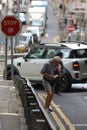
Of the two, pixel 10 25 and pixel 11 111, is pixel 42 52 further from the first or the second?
pixel 11 111

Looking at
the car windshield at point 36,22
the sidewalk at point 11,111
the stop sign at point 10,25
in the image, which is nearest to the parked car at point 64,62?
the stop sign at point 10,25

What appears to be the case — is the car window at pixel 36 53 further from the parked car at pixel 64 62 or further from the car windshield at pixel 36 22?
the car windshield at pixel 36 22

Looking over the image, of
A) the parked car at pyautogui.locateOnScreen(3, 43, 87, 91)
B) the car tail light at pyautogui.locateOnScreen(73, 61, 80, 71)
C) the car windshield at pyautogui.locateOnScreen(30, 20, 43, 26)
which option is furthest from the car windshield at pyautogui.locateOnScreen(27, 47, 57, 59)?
the car windshield at pyautogui.locateOnScreen(30, 20, 43, 26)

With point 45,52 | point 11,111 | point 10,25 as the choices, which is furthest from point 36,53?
point 11,111

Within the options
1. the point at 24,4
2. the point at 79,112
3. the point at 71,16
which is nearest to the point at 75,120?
the point at 79,112

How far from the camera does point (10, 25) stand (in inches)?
784

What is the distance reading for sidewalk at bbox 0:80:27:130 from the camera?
10866 millimetres

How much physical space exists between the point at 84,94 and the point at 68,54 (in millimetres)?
1762

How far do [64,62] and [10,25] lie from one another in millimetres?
2470

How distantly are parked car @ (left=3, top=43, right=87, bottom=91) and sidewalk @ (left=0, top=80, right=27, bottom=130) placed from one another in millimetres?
2683

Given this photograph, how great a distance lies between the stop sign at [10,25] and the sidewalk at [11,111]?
244 cm

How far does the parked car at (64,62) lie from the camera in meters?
20.4

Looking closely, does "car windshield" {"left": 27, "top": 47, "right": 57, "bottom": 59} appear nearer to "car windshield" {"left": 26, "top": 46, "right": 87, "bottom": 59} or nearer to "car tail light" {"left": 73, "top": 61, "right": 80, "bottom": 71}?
"car windshield" {"left": 26, "top": 46, "right": 87, "bottom": 59}

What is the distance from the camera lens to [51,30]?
101062mm
